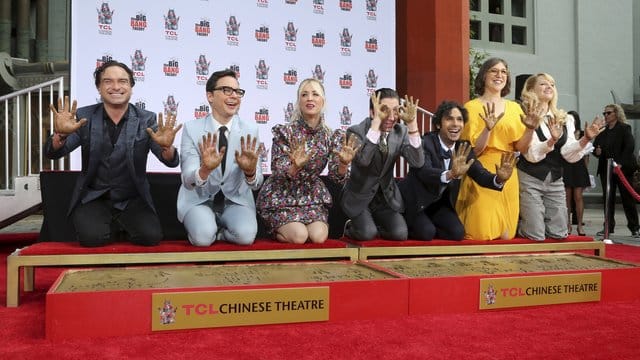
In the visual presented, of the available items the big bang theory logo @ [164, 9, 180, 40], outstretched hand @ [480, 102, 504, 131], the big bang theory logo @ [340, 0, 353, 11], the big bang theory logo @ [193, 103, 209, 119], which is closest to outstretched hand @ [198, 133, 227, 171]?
outstretched hand @ [480, 102, 504, 131]

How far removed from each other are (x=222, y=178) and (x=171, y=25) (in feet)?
10.7

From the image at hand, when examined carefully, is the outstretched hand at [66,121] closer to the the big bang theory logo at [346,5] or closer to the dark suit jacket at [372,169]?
the dark suit jacket at [372,169]

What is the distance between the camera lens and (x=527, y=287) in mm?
2758

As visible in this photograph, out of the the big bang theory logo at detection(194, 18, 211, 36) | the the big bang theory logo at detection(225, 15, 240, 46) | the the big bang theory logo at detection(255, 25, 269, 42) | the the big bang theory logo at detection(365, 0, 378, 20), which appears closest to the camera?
the the big bang theory logo at detection(194, 18, 211, 36)

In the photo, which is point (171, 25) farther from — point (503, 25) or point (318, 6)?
point (503, 25)

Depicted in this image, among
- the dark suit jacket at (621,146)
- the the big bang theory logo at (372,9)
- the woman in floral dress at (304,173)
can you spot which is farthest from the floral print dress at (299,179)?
the dark suit jacket at (621,146)

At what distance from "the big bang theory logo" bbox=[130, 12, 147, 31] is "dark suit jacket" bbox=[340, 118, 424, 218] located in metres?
3.26

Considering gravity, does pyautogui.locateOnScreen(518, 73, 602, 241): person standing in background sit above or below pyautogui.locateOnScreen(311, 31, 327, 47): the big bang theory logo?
below

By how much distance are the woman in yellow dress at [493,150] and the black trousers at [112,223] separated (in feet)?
6.62

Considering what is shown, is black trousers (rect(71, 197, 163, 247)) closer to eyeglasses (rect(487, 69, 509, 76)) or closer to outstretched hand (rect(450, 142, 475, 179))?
outstretched hand (rect(450, 142, 475, 179))

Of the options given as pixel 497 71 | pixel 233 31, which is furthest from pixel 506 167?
pixel 233 31

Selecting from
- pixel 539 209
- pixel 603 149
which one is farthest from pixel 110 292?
pixel 603 149

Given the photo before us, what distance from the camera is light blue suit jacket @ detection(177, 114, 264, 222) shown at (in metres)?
3.14

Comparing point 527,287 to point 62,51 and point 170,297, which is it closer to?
point 170,297
